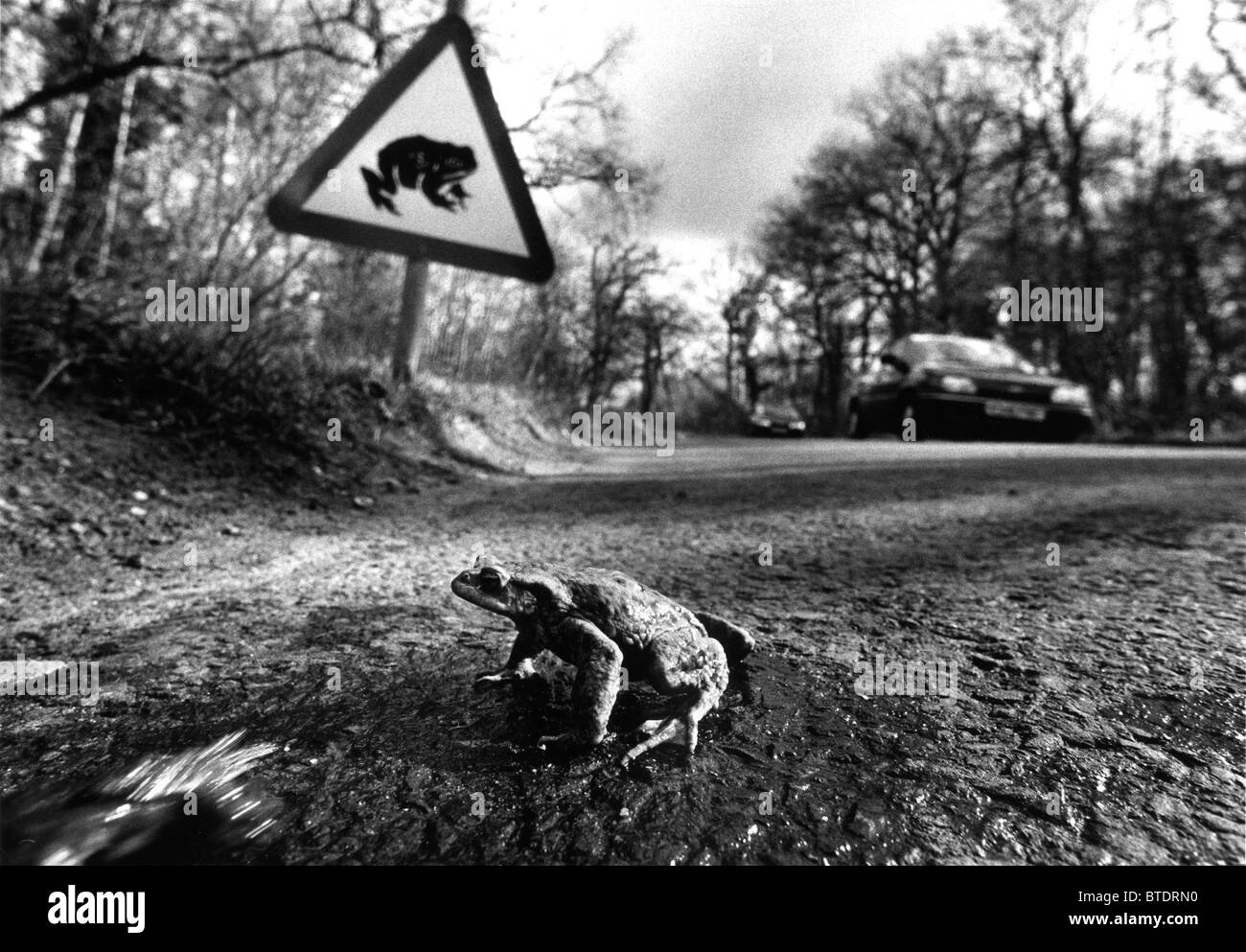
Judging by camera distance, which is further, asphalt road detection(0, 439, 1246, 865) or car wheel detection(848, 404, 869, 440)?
car wheel detection(848, 404, 869, 440)

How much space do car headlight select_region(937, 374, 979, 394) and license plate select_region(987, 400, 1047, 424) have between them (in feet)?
1.11

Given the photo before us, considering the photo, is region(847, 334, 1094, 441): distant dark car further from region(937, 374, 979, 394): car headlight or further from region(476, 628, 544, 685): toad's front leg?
region(476, 628, 544, 685): toad's front leg

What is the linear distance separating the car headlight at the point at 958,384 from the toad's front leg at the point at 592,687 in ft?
33.2

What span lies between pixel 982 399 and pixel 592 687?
34.3 ft

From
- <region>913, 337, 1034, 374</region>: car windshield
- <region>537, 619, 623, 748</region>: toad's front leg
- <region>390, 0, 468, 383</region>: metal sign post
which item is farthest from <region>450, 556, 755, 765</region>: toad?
<region>913, 337, 1034, 374</region>: car windshield

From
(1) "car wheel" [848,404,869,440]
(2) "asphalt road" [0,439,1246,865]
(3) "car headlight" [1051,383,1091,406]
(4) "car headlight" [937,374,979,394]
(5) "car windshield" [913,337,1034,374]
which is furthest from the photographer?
(1) "car wheel" [848,404,869,440]

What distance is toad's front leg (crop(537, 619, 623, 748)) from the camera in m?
0.97

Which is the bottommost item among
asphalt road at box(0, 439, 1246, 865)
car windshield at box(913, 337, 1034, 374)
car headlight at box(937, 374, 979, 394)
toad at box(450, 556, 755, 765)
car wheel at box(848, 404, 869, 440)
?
asphalt road at box(0, 439, 1246, 865)

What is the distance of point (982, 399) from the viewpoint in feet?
31.7

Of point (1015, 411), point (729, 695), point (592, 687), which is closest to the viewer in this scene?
point (592, 687)

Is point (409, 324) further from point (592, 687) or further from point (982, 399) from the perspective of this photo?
point (982, 399)

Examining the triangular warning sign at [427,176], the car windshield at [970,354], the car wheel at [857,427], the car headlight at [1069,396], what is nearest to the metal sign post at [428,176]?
the triangular warning sign at [427,176]

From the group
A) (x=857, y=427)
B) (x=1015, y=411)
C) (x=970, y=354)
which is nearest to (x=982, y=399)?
(x=1015, y=411)
